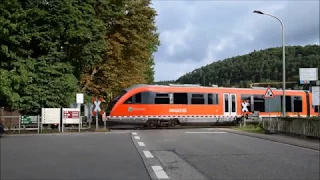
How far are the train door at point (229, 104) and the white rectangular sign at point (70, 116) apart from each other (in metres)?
11.1

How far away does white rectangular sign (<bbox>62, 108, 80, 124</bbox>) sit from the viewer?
25.0 meters

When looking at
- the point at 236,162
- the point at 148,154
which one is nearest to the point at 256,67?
the point at 148,154

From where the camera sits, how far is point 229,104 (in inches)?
1204

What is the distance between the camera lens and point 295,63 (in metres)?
52.8

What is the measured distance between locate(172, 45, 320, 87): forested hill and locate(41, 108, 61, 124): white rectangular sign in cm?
2918

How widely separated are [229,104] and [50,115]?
13.2 metres

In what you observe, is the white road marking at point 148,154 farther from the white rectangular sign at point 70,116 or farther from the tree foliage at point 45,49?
the white rectangular sign at point 70,116

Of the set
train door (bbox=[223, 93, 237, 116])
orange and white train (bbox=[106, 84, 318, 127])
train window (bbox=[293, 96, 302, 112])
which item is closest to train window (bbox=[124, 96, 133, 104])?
orange and white train (bbox=[106, 84, 318, 127])

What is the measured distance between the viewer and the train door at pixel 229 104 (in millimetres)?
30389

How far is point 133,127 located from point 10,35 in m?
10.2

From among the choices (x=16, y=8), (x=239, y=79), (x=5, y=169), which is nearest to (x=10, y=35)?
(x=16, y=8)

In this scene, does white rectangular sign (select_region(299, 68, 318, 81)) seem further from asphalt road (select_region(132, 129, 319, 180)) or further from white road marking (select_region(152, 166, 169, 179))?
white road marking (select_region(152, 166, 169, 179))

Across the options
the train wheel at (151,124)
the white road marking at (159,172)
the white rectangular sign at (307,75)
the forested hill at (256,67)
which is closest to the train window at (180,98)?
the train wheel at (151,124)

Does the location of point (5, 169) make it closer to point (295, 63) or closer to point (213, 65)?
point (295, 63)
